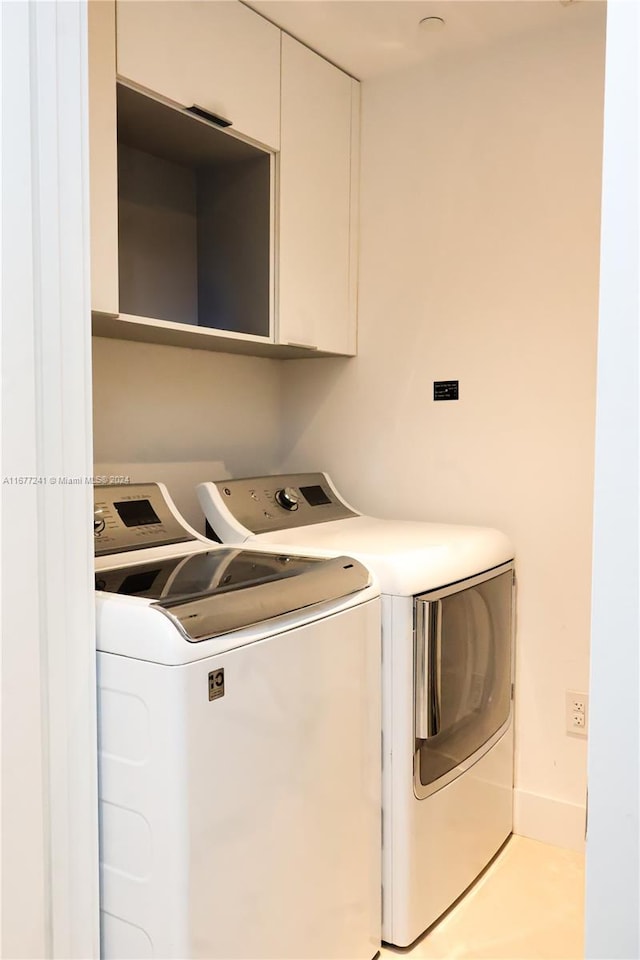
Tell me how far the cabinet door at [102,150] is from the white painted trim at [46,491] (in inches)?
16.5

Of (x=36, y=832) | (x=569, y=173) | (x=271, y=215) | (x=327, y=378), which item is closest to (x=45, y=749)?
(x=36, y=832)

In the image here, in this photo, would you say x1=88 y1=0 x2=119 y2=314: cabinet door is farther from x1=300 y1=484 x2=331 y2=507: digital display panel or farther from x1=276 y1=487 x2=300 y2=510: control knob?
x1=300 y1=484 x2=331 y2=507: digital display panel

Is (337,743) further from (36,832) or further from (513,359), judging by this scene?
(513,359)

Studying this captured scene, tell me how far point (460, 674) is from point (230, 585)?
808mm

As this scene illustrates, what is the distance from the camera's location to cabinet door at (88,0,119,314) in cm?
161

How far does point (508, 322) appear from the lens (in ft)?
7.58

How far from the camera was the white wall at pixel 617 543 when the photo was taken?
0.55 m

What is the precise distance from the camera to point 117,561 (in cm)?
170

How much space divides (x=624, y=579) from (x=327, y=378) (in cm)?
219

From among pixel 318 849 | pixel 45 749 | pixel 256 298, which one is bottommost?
pixel 318 849

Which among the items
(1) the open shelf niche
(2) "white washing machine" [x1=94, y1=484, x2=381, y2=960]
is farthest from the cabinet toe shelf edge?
(2) "white washing machine" [x1=94, y1=484, x2=381, y2=960]

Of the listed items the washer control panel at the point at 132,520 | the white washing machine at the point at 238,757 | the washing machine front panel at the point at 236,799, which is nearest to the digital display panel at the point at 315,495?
the washer control panel at the point at 132,520

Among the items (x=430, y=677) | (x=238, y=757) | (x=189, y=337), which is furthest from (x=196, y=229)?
(x=238, y=757)

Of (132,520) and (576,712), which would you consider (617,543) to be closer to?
(132,520)
